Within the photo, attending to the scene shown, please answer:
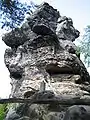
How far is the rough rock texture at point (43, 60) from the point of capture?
41.2ft

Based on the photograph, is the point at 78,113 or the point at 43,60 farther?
the point at 43,60

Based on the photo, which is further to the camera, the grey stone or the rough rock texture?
the rough rock texture

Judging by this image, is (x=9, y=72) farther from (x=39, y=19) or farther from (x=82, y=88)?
(x=82, y=88)

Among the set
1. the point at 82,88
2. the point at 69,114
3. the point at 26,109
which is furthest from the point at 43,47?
the point at 69,114

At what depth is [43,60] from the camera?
1332cm

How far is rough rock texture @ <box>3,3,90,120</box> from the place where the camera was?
12570 millimetres

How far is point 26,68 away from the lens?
1349 centimetres

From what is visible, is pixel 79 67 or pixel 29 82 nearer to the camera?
pixel 29 82

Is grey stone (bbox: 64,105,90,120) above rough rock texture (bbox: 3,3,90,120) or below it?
below

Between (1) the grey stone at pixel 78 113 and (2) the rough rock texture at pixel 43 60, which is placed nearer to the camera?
(1) the grey stone at pixel 78 113

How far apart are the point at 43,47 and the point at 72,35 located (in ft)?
9.77

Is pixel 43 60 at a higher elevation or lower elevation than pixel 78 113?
higher

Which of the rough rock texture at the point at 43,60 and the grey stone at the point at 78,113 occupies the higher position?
the rough rock texture at the point at 43,60

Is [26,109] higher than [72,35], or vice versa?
[72,35]
